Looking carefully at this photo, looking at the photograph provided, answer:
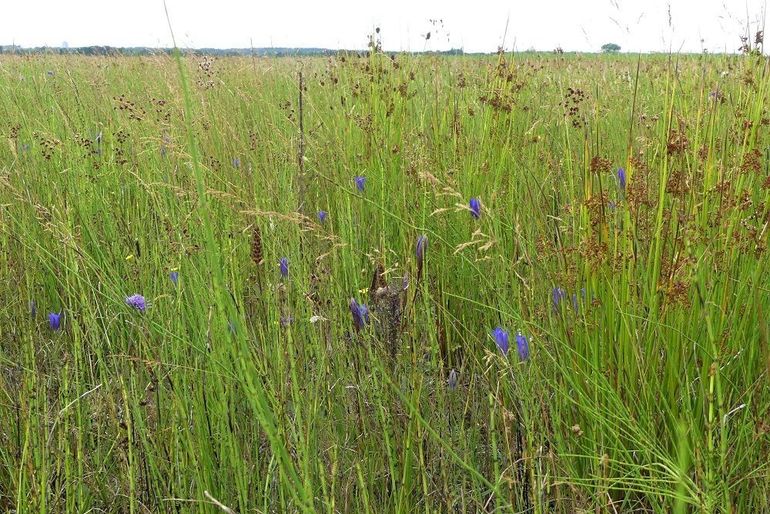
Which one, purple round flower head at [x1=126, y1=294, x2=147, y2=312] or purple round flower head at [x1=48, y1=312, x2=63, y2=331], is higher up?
purple round flower head at [x1=126, y1=294, x2=147, y2=312]

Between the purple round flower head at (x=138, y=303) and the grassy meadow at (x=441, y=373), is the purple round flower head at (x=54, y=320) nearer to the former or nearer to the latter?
the grassy meadow at (x=441, y=373)

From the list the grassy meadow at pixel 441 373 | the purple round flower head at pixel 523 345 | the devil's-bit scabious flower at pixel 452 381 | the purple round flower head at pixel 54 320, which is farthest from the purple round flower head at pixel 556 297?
the purple round flower head at pixel 54 320

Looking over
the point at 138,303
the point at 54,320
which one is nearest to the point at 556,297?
the point at 138,303

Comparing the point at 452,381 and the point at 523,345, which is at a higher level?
the point at 523,345

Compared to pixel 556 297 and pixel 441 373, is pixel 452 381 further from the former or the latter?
pixel 556 297

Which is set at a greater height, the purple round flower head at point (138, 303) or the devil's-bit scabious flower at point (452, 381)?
the purple round flower head at point (138, 303)

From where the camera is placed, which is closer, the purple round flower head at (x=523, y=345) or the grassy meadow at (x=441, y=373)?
the grassy meadow at (x=441, y=373)

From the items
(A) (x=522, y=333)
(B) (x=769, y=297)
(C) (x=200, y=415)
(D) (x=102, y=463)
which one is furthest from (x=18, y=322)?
(B) (x=769, y=297)

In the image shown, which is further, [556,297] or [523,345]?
[556,297]

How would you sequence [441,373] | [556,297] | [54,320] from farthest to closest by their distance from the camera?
[54,320] < [556,297] < [441,373]

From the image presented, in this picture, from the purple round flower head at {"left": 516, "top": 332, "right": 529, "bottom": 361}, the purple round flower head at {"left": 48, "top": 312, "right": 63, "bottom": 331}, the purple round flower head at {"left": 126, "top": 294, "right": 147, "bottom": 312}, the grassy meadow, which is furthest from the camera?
the purple round flower head at {"left": 48, "top": 312, "right": 63, "bottom": 331}

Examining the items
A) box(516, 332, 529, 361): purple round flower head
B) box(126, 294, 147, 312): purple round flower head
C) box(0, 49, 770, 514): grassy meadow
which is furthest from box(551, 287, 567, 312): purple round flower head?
box(126, 294, 147, 312): purple round flower head

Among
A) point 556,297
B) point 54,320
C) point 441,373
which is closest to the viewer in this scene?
point 441,373

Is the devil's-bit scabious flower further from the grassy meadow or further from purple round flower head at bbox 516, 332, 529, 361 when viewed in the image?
purple round flower head at bbox 516, 332, 529, 361
